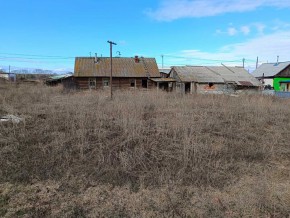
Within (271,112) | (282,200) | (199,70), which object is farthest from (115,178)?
(199,70)

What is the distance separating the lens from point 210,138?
6.97 metres

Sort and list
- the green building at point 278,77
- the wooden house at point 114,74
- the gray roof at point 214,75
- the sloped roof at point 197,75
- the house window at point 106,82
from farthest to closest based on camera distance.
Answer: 1. the green building at point 278,77
2. the gray roof at point 214,75
3. the sloped roof at point 197,75
4. the house window at point 106,82
5. the wooden house at point 114,74

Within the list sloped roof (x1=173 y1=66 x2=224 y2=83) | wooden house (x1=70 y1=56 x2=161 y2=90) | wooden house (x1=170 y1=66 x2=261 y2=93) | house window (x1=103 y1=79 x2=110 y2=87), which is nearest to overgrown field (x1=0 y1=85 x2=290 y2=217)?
wooden house (x1=70 y1=56 x2=161 y2=90)

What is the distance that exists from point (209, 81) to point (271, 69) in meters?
15.0

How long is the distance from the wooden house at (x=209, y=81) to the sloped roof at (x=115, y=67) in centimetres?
323

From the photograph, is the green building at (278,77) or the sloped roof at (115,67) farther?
the green building at (278,77)

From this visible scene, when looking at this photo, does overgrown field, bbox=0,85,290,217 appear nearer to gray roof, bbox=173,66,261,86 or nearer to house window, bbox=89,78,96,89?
house window, bbox=89,78,96,89

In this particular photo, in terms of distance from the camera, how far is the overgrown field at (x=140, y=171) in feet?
12.0

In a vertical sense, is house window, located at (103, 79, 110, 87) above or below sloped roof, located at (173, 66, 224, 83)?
below

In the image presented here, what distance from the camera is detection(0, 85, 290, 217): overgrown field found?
3.67 meters

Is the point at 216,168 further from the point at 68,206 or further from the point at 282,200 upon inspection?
the point at 68,206

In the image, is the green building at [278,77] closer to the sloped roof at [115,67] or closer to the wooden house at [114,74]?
the sloped roof at [115,67]

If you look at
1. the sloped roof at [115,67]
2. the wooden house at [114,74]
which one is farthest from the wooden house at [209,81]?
the sloped roof at [115,67]

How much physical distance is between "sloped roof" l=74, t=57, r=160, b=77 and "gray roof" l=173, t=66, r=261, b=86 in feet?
12.2
